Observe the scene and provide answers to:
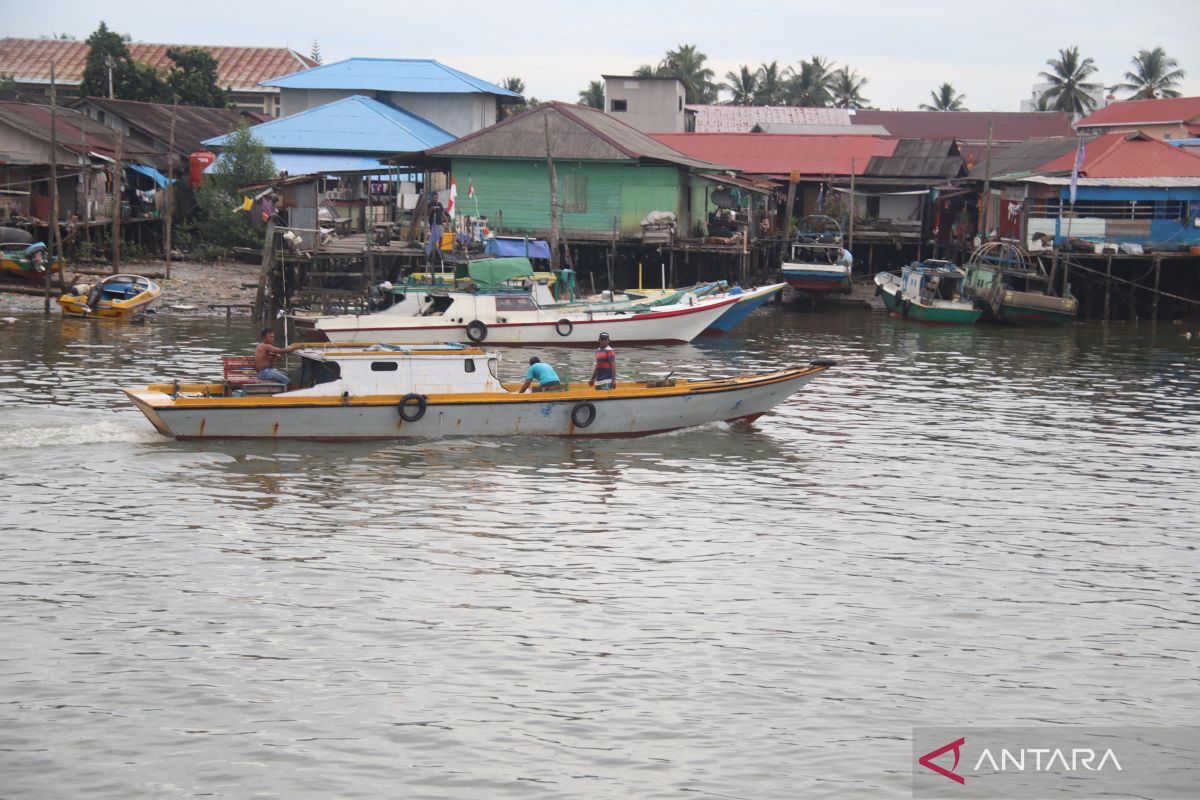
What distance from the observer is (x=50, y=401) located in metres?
24.2

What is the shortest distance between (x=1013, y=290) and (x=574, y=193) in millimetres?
15981

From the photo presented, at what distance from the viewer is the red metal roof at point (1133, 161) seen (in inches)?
1791

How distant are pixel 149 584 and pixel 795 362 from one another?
21669 millimetres

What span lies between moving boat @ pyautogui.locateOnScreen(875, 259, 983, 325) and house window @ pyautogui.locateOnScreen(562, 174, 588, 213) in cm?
1149

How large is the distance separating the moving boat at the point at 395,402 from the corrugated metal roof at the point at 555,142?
2541cm

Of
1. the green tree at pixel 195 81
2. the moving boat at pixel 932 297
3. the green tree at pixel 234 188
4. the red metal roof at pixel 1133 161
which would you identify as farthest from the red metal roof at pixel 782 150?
the green tree at pixel 195 81

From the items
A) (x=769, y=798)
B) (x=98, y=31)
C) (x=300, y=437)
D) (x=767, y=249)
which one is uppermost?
(x=98, y=31)

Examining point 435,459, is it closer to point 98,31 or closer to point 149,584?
point 149,584

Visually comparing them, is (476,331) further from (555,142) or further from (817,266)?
(817,266)

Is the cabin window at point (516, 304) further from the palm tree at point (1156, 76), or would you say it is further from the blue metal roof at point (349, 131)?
the palm tree at point (1156, 76)

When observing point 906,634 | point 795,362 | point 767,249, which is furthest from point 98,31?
point 906,634

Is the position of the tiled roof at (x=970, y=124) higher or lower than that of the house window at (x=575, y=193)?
higher

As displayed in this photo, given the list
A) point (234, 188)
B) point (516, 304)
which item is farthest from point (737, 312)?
point (234, 188)

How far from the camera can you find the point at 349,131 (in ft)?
178
